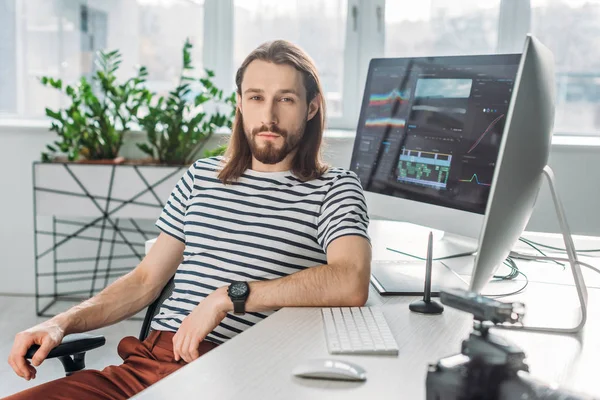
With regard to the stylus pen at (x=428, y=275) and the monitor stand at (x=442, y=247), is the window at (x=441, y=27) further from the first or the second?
the stylus pen at (x=428, y=275)

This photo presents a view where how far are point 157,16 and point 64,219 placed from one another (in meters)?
1.15

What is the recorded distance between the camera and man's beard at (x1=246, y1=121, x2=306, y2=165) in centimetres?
168

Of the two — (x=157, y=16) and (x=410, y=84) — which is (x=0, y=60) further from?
(x=410, y=84)

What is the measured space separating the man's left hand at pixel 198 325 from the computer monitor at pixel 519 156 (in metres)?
0.54

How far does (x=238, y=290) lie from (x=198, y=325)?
0.35 ft

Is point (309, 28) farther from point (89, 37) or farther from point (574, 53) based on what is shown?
point (574, 53)

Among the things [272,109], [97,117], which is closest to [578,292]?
[272,109]

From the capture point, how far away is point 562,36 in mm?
3410

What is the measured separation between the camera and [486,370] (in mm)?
692

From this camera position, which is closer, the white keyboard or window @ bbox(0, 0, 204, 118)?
the white keyboard

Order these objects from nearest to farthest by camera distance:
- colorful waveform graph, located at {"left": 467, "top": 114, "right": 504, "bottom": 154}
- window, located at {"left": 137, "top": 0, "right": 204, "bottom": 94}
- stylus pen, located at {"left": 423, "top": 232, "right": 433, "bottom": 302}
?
stylus pen, located at {"left": 423, "top": 232, "right": 433, "bottom": 302} < colorful waveform graph, located at {"left": 467, "top": 114, "right": 504, "bottom": 154} < window, located at {"left": 137, "top": 0, "right": 204, "bottom": 94}

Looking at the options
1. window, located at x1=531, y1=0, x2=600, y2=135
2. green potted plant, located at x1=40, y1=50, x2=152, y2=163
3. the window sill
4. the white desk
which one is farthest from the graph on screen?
window, located at x1=531, y1=0, x2=600, y2=135

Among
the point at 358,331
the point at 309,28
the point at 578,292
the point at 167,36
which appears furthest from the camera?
the point at 167,36

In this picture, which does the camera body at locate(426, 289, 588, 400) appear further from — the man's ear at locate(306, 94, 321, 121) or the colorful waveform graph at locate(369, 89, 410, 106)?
the colorful waveform graph at locate(369, 89, 410, 106)
